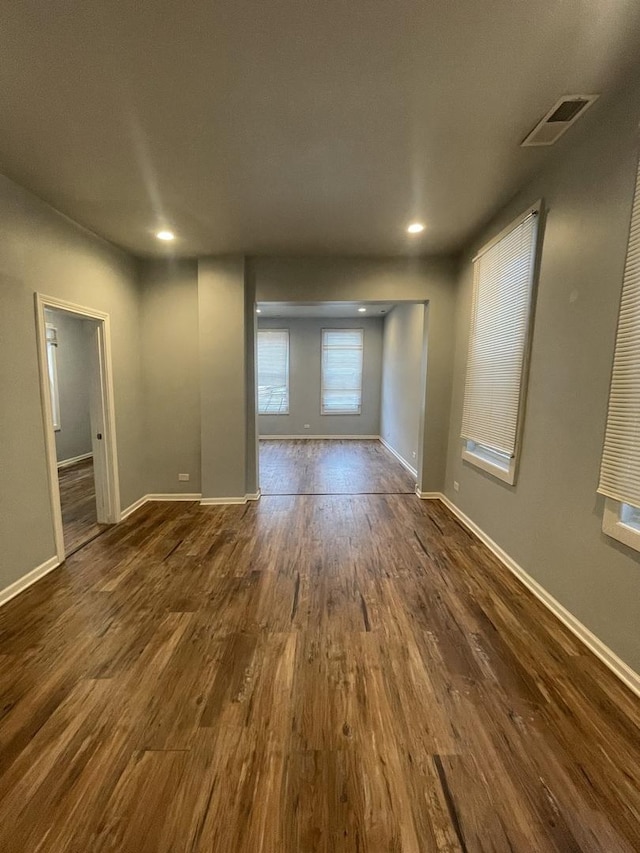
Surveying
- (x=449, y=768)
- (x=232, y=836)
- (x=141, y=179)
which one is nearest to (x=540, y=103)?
(x=141, y=179)

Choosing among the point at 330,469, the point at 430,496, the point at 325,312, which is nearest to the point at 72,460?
the point at 330,469

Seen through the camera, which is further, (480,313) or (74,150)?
(480,313)

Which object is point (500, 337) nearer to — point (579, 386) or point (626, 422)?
point (579, 386)

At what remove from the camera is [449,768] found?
1326 millimetres

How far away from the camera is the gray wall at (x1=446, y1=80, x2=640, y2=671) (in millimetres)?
1794

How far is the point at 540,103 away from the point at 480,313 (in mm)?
1784

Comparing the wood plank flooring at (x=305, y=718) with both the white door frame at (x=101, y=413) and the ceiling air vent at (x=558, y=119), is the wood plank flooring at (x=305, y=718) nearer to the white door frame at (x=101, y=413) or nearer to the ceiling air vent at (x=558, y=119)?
A: the white door frame at (x=101, y=413)

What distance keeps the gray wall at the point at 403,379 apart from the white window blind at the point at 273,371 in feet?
7.80

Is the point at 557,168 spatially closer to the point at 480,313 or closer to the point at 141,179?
the point at 480,313

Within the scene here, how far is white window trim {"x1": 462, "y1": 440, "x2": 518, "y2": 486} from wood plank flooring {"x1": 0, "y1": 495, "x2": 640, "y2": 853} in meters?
0.76

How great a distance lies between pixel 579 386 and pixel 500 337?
1054 millimetres

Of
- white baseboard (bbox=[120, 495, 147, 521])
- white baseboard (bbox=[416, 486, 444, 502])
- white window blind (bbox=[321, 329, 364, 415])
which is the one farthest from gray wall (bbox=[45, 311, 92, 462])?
white baseboard (bbox=[416, 486, 444, 502])

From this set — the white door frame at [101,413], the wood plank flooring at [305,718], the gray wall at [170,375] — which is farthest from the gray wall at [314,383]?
the wood plank flooring at [305,718]

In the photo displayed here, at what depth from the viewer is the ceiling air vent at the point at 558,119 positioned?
1736 millimetres
